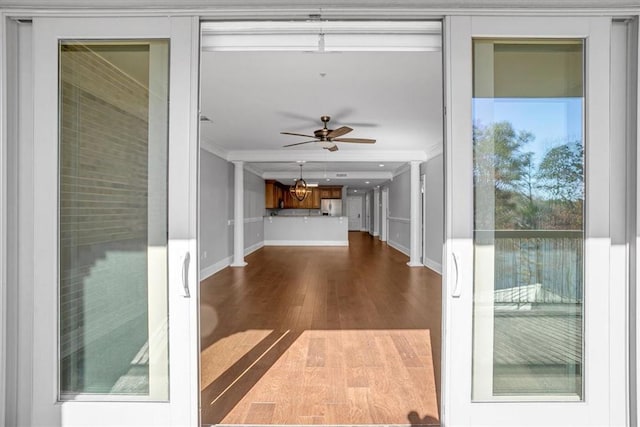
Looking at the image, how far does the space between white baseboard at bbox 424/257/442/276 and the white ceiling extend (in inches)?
84.5

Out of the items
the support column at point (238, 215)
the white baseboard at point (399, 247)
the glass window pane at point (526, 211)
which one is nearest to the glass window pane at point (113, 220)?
the glass window pane at point (526, 211)

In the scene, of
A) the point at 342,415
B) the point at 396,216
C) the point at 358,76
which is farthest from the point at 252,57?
the point at 396,216

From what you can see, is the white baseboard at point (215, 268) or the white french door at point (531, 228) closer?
the white french door at point (531, 228)

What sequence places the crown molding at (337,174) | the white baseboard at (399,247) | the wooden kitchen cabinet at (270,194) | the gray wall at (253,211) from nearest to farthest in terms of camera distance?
the white baseboard at (399,247) → the gray wall at (253,211) → the crown molding at (337,174) → the wooden kitchen cabinet at (270,194)

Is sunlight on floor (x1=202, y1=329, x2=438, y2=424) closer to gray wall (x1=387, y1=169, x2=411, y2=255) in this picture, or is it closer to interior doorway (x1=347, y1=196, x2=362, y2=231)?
gray wall (x1=387, y1=169, x2=411, y2=255)

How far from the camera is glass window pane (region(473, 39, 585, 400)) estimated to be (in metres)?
1.62

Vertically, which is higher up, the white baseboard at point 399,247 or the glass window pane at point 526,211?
the glass window pane at point 526,211

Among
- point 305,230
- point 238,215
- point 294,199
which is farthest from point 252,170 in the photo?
point 294,199

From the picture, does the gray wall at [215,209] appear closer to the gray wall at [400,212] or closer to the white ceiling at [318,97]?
the white ceiling at [318,97]

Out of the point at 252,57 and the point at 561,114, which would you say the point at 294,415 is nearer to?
the point at 561,114

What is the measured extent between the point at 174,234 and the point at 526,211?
1.64 meters

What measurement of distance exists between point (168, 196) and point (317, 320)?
247 cm

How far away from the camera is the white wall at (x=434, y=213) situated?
6.29 metres

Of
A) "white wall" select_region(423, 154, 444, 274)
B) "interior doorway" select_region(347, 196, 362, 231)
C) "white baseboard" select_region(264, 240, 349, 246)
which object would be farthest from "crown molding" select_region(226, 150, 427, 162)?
"interior doorway" select_region(347, 196, 362, 231)
